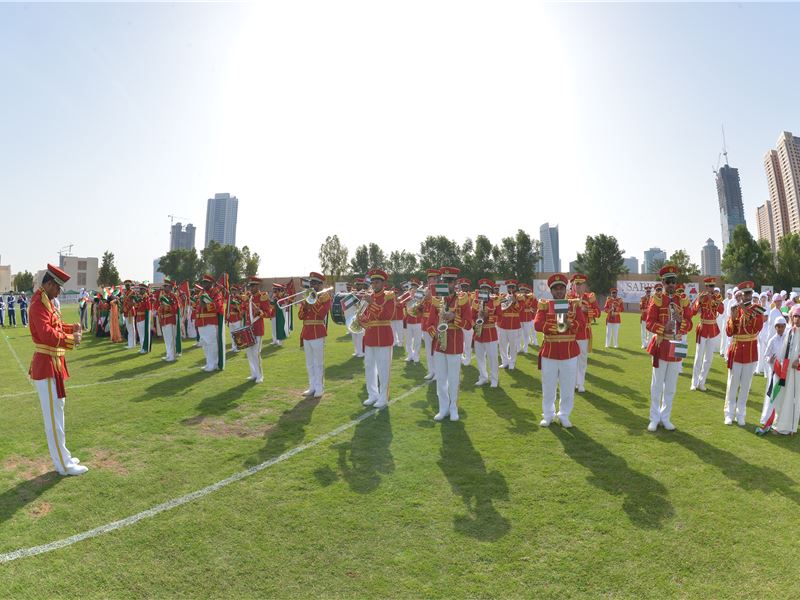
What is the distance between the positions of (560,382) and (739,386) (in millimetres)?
3510

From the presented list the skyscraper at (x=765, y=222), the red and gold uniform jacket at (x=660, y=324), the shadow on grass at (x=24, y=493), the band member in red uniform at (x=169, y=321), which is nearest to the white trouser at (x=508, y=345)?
the red and gold uniform jacket at (x=660, y=324)

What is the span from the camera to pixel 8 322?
33.9 m

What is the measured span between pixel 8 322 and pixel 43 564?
1546 inches

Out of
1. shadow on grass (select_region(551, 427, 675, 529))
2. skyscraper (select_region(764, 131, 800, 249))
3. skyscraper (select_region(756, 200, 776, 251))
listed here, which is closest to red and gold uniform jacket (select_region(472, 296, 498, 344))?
shadow on grass (select_region(551, 427, 675, 529))

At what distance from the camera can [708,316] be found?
11.9 m

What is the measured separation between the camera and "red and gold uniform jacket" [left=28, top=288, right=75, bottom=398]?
18.9ft

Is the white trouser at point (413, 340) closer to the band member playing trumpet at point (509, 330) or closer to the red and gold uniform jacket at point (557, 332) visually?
the band member playing trumpet at point (509, 330)

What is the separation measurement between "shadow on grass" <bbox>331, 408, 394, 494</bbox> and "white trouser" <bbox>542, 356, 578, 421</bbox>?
285cm

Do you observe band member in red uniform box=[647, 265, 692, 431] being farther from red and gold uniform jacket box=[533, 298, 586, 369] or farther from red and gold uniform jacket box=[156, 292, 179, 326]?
red and gold uniform jacket box=[156, 292, 179, 326]

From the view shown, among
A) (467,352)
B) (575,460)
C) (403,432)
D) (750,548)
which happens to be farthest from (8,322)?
(750,548)

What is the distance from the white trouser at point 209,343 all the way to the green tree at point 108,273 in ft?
189

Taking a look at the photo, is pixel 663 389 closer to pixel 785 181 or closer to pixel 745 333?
pixel 745 333

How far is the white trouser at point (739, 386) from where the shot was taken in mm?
8289

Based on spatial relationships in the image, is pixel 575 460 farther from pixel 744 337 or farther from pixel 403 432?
pixel 744 337
